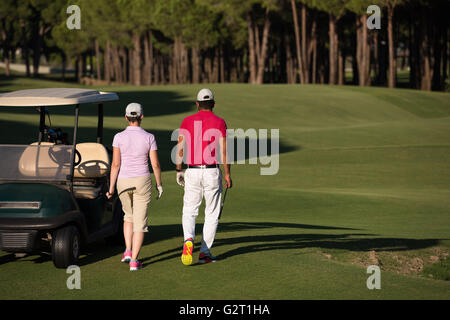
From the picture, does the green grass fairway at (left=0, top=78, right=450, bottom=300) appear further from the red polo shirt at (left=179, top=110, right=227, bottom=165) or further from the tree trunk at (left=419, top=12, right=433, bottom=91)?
the tree trunk at (left=419, top=12, right=433, bottom=91)

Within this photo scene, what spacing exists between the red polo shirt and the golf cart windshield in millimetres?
1632

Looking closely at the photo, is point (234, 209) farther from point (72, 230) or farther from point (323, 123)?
point (323, 123)

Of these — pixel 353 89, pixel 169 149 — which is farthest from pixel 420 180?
pixel 353 89

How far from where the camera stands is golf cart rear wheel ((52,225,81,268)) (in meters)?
8.06

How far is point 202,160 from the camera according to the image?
823 cm

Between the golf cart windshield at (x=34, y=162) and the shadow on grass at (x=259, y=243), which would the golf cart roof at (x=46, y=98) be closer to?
the golf cart windshield at (x=34, y=162)

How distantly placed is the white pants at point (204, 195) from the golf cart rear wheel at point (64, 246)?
133cm

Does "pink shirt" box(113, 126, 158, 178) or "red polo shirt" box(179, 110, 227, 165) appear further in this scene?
"red polo shirt" box(179, 110, 227, 165)

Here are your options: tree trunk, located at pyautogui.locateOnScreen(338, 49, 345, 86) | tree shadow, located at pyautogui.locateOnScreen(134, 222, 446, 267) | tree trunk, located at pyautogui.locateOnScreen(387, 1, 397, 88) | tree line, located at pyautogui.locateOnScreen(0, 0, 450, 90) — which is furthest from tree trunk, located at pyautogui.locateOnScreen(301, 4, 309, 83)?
tree shadow, located at pyautogui.locateOnScreen(134, 222, 446, 267)

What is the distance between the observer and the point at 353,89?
5503 cm

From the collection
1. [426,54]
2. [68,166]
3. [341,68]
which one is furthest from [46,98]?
[341,68]

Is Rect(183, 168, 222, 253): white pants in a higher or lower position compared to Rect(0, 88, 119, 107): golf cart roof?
lower

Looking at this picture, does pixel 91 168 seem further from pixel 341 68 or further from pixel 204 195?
pixel 341 68

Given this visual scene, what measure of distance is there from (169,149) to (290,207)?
41.2ft
